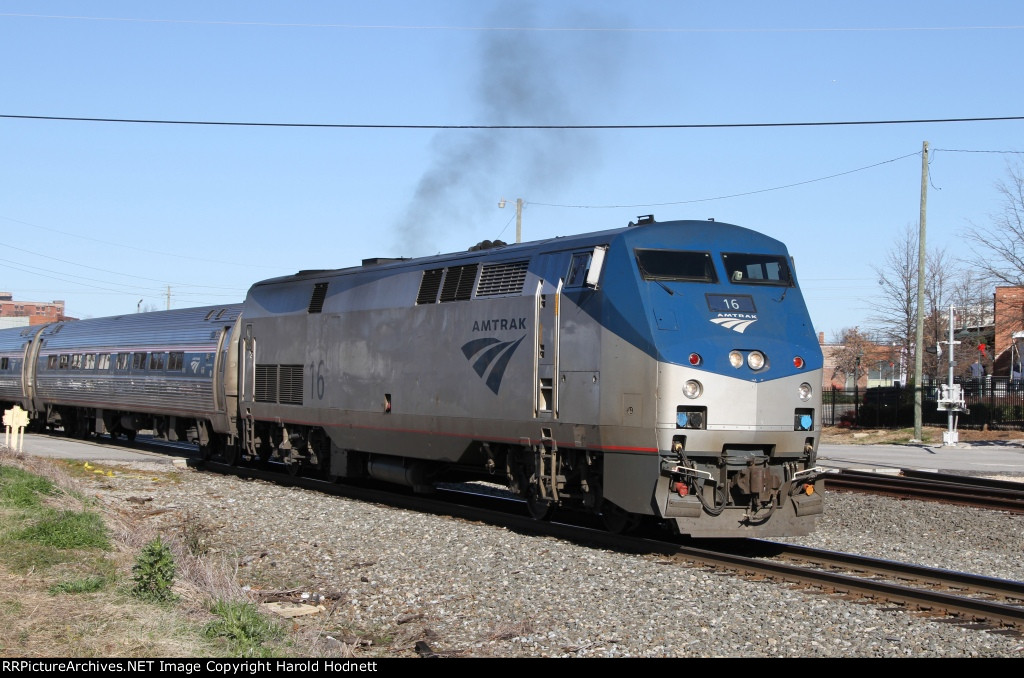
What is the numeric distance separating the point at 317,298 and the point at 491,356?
5993mm

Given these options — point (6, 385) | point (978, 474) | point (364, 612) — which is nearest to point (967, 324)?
point (978, 474)

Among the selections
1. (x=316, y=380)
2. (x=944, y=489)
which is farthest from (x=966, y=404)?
(x=316, y=380)

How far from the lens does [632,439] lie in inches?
464

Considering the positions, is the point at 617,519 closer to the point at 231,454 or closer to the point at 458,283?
the point at 458,283

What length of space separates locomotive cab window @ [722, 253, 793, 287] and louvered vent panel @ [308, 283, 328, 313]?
8.65 m

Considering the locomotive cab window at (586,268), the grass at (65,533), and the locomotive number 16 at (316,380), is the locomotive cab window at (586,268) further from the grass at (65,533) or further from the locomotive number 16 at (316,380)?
the locomotive number 16 at (316,380)

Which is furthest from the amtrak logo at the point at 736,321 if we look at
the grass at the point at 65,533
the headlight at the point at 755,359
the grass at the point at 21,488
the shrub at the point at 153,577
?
the grass at the point at 21,488

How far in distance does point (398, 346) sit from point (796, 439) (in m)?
6.74

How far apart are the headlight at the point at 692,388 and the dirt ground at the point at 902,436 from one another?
983 inches

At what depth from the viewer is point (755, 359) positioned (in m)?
11.9

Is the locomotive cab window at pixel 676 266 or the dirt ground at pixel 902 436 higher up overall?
the locomotive cab window at pixel 676 266

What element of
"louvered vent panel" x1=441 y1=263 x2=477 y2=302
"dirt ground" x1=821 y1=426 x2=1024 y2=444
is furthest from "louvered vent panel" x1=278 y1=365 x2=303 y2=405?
"dirt ground" x1=821 y1=426 x2=1024 y2=444

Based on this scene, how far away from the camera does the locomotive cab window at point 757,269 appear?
12.6 meters

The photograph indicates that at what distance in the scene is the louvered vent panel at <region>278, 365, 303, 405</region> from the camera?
63.5 ft
